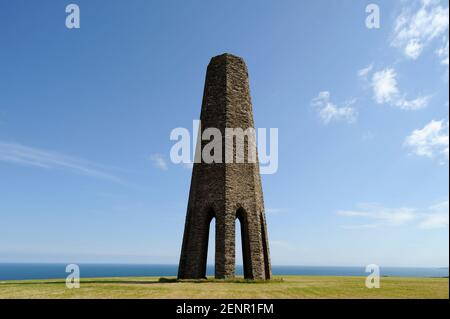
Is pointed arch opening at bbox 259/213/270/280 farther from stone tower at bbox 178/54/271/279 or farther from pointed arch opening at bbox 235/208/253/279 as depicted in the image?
pointed arch opening at bbox 235/208/253/279

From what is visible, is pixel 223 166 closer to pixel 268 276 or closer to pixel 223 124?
pixel 223 124

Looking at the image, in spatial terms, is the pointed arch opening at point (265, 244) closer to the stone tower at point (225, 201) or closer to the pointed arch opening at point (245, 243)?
the stone tower at point (225, 201)

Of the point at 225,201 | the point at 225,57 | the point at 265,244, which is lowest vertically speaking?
the point at 265,244

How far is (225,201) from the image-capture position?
24938 millimetres

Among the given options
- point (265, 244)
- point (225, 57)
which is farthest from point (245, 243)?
point (225, 57)

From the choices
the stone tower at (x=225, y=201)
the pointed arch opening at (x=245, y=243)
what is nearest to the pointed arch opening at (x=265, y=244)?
the stone tower at (x=225, y=201)

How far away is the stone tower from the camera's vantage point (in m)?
24.7

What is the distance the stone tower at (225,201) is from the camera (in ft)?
81.1

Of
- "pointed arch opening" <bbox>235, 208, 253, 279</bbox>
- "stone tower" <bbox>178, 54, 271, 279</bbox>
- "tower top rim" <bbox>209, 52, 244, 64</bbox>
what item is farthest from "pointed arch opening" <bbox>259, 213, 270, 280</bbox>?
"tower top rim" <bbox>209, 52, 244, 64</bbox>

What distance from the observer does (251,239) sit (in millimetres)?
25578

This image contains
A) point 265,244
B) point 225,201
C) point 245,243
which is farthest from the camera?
point 265,244

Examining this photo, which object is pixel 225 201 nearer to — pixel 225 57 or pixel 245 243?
pixel 245 243
